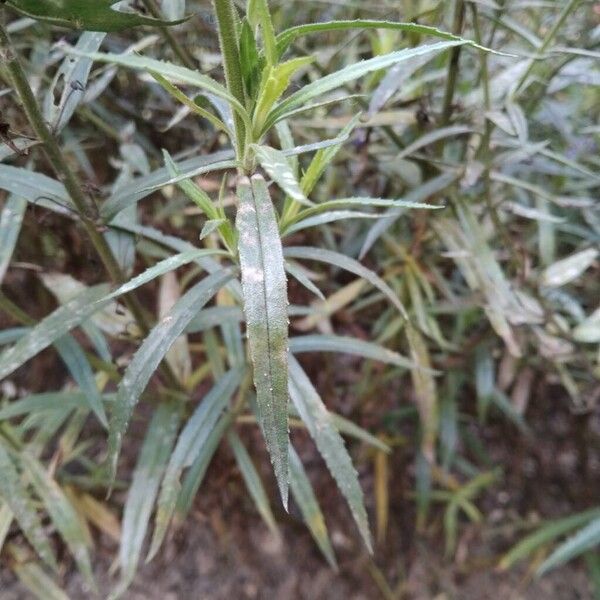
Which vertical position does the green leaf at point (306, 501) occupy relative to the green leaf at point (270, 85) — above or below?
below

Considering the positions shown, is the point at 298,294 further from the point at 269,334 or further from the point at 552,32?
the point at 269,334

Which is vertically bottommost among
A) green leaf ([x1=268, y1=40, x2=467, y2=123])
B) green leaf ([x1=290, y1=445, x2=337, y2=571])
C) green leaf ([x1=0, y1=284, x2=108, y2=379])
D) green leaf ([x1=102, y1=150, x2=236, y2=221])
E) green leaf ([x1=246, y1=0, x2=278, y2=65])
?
green leaf ([x1=290, y1=445, x2=337, y2=571])

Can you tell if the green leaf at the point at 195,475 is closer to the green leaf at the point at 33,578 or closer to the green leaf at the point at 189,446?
the green leaf at the point at 189,446

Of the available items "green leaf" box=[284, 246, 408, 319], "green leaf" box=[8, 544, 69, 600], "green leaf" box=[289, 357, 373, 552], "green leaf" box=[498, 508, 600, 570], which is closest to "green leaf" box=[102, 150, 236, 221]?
"green leaf" box=[284, 246, 408, 319]

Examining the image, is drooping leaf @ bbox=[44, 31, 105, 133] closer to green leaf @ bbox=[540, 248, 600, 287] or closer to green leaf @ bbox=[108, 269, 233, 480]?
green leaf @ bbox=[108, 269, 233, 480]

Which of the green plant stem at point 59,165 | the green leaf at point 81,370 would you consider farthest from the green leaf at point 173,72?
the green leaf at point 81,370

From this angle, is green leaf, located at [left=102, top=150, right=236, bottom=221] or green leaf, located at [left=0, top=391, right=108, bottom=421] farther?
green leaf, located at [left=0, top=391, right=108, bottom=421]

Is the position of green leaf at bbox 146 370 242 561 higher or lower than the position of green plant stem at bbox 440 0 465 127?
lower

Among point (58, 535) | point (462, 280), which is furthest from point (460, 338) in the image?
point (58, 535)
